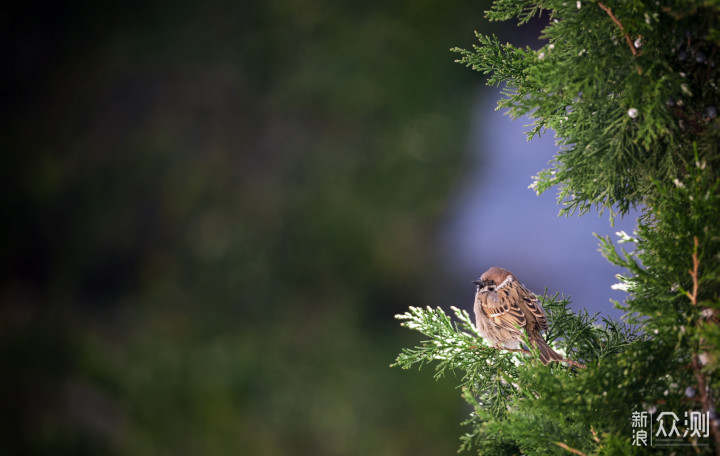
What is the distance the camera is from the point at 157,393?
3.11 m

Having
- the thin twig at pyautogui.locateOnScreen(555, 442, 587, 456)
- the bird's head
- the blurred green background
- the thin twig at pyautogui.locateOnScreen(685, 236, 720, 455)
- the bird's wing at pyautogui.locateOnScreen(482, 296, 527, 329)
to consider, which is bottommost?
the thin twig at pyautogui.locateOnScreen(555, 442, 587, 456)

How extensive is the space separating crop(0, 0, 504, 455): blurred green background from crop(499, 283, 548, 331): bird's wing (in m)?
1.49

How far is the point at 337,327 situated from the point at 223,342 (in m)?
0.62

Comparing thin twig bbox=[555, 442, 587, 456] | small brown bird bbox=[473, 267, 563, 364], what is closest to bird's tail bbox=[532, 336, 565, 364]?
small brown bird bbox=[473, 267, 563, 364]

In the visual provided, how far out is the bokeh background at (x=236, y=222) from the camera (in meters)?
3.01

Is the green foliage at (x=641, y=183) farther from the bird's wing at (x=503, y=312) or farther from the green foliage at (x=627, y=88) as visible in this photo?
the bird's wing at (x=503, y=312)

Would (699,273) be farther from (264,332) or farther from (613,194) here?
(264,332)

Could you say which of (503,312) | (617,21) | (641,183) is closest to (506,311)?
(503,312)

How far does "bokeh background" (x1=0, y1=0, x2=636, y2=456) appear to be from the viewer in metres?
3.01

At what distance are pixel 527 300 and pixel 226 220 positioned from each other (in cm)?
224

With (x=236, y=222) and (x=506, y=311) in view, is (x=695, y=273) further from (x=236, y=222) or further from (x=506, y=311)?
(x=236, y=222)

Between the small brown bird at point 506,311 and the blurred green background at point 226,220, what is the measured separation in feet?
4.74

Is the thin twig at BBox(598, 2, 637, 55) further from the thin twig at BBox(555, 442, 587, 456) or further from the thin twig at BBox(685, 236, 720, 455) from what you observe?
the thin twig at BBox(555, 442, 587, 456)

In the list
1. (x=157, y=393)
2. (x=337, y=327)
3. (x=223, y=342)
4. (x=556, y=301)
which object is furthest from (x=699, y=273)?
(x=157, y=393)
